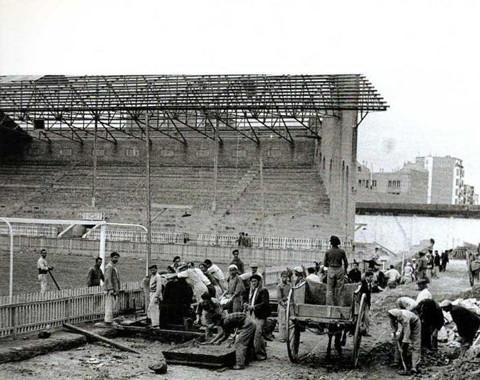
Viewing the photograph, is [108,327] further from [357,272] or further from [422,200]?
[422,200]

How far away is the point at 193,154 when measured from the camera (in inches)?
2002

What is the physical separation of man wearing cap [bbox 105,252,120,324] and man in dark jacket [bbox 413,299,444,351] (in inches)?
248

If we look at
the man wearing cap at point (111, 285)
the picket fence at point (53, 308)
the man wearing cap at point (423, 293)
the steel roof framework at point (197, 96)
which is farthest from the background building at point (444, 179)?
the man wearing cap at point (423, 293)

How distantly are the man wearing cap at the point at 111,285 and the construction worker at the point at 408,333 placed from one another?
19.9ft

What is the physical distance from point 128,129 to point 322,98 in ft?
65.9

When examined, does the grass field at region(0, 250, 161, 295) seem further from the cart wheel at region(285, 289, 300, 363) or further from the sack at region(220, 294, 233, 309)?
the cart wheel at region(285, 289, 300, 363)

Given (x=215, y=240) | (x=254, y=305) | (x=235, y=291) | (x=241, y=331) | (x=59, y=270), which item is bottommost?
(x=59, y=270)

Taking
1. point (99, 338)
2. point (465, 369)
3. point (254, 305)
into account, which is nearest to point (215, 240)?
point (99, 338)

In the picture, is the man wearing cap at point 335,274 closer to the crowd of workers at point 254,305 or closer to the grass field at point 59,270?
the crowd of workers at point 254,305

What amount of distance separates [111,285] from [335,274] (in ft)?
17.3

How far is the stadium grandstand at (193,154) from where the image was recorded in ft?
132

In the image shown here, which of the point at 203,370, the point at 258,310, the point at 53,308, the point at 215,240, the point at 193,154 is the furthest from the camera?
the point at 193,154

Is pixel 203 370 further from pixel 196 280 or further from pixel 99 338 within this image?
pixel 196 280

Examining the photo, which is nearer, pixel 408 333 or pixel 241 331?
pixel 408 333
